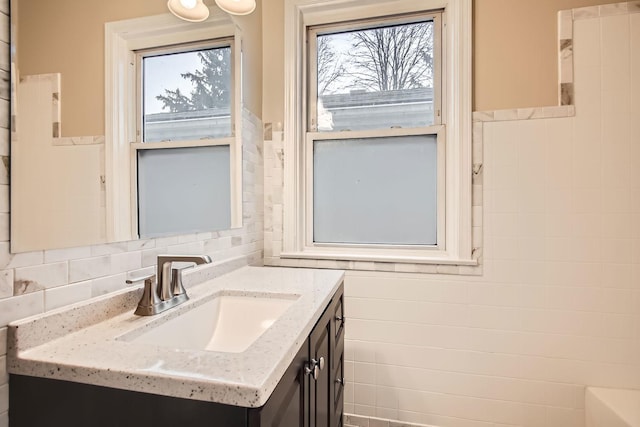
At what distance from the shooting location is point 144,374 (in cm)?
58

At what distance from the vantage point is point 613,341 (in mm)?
1543

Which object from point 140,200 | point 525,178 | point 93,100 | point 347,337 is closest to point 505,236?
point 525,178

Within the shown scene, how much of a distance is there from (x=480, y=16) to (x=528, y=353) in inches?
67.1

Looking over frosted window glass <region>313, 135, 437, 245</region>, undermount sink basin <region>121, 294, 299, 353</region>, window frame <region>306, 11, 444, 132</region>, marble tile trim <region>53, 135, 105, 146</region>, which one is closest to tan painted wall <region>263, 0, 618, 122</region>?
window frame <region>306, 11, 444, 132</region>

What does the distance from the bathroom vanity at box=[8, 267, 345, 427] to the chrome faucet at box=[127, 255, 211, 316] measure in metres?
0.03

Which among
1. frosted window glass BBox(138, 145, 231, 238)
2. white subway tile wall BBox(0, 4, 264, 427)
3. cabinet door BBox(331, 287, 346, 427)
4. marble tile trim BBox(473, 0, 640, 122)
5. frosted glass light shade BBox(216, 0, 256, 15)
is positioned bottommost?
cabinet door BBox(331, 287, 346, 427)

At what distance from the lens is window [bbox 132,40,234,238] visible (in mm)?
1098

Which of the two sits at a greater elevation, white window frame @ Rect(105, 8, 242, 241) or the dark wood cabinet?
white window frame @ Rect(105, 8, 242, 241)

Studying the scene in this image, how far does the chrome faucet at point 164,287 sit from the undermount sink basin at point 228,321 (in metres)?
0.05

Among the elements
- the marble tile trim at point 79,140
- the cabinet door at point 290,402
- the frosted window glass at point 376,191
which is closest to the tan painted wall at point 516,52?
the frosted window glass at point 376,191

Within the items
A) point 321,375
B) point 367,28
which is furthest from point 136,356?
point 367,28

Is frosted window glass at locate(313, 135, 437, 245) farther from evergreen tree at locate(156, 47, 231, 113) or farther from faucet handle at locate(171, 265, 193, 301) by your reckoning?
faucet handle at locate(171, 265, 193, 301)

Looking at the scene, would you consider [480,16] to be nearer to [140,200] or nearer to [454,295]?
[454,295]

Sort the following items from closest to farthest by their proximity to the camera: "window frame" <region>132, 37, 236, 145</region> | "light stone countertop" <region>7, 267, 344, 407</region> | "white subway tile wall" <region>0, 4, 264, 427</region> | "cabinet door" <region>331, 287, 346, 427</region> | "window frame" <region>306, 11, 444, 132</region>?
1. "light stone countertop" <region>7, 267, 344, 407</region>
2. "white subway tile wall" <region>0, 4, 264, 427</region>
3. "window frame" <region>132, 37, 236, 145</region>
4. "cabinet door" <region>331, 287, 346, 427</region>
5. "window frame" <region>306, 11, 444, 132</region>
